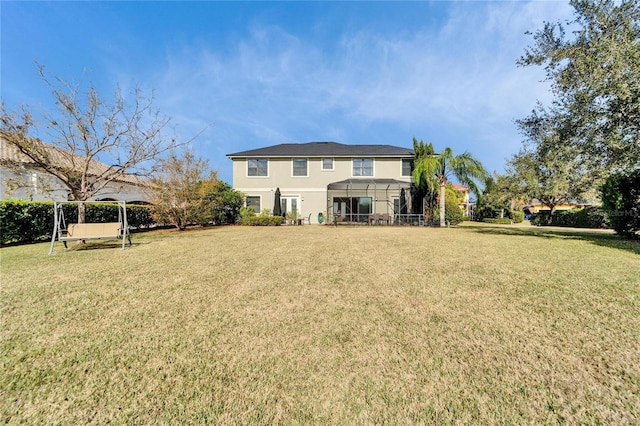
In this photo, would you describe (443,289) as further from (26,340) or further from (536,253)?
(26,340)

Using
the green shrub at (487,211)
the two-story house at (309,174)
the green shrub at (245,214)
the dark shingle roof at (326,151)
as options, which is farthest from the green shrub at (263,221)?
the green shrub at (487,211)

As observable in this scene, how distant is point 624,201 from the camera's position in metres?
10.6

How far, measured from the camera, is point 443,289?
459cm

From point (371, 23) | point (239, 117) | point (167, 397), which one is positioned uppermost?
point (239, 117)

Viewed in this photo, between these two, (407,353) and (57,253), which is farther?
(57,253)

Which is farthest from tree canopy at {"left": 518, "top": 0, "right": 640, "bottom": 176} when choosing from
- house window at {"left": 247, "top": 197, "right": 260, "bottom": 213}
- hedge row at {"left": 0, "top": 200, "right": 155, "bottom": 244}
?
hedge row at {"left": 0, "top": 200, "right": 155, "bottom": 244}

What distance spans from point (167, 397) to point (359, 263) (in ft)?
16.4

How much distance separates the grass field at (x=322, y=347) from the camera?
2.08m

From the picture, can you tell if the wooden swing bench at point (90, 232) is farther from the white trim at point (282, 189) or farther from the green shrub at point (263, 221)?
the white trim at point (282, 189)

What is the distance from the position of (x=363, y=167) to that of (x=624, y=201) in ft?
53.9

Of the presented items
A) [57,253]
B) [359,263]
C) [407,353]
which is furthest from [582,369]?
[57,253]

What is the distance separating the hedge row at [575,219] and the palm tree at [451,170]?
41.7 ft

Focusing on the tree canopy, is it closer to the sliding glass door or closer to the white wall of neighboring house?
the sliding glass door

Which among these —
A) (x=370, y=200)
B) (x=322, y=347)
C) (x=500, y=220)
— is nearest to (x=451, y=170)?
(x=370, y=200)
